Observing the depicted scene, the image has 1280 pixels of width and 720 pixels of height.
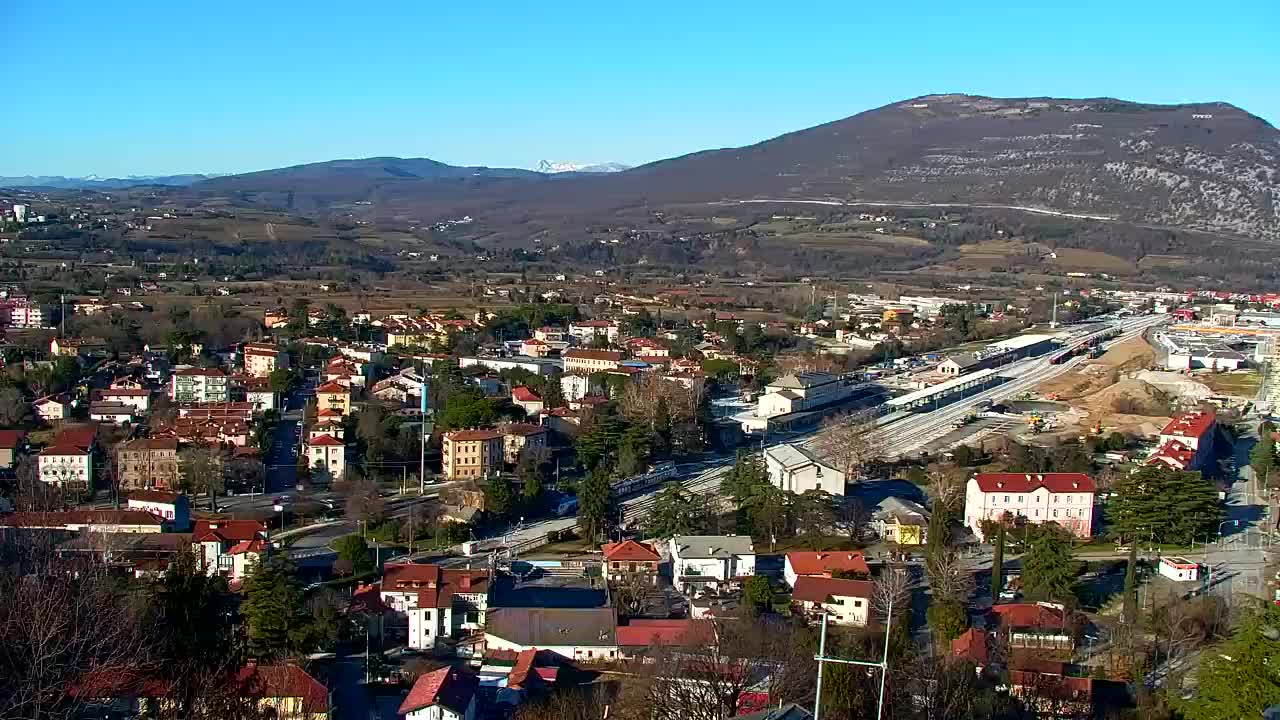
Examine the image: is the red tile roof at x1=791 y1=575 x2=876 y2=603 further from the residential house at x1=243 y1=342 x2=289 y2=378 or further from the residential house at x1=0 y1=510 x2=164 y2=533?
the residential house at x1=243 y1=342 x2=289 y2=378

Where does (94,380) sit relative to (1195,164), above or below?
below

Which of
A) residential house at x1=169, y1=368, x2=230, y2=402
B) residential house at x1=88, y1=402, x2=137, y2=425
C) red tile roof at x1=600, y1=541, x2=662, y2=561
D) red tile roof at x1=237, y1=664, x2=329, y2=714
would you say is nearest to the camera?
red tile roof at x1=237, y1=664, x2=329, y2=714

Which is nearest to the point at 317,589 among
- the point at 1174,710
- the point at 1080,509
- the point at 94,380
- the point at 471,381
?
the point at 1174,710

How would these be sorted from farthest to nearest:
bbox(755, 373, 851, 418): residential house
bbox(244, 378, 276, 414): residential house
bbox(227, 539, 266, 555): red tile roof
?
bbox(755, 373, 851, 418): residential house → bbox(244, 378, 276, 414): residential house → bbox(227, 539, 266, 555): red tile roof

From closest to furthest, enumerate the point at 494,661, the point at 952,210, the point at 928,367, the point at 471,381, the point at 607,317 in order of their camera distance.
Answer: the point at 494,661, the point at 471,381, the point at 928,367, the point at 607,317, the point at 952,210

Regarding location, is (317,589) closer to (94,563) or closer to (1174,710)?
(94,563)

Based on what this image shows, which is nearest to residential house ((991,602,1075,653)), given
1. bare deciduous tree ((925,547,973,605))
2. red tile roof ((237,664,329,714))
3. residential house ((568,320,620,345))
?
bare deciduous tree ((925,547,973,605))

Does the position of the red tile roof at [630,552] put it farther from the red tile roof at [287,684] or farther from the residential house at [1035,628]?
the red tile roof at [287,684]
